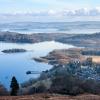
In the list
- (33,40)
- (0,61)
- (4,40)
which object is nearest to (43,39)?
(33,40)

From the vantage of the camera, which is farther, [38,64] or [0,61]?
[0,61]

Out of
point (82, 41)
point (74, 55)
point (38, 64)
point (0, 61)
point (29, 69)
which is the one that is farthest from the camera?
point (82, 41)

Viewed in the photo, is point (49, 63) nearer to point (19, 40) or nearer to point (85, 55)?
point (85, 55)

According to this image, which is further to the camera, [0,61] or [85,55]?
[85,55]

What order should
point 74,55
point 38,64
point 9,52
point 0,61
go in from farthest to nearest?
point 9,52, point 74,55, point 0,61, point 38,64

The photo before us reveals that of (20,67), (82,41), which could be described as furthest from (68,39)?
(20,67)

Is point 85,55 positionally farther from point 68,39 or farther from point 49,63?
point 68,39

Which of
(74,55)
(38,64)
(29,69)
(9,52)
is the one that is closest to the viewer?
(29,69)

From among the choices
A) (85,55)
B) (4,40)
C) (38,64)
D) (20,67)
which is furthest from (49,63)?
(4,40)

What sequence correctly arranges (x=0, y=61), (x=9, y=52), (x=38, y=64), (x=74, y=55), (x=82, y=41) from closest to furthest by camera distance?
(x=38, y=64) → (x=0, y=61) → (x=74, y=55) → (x=9, y=52) → (x=82, y=41)
